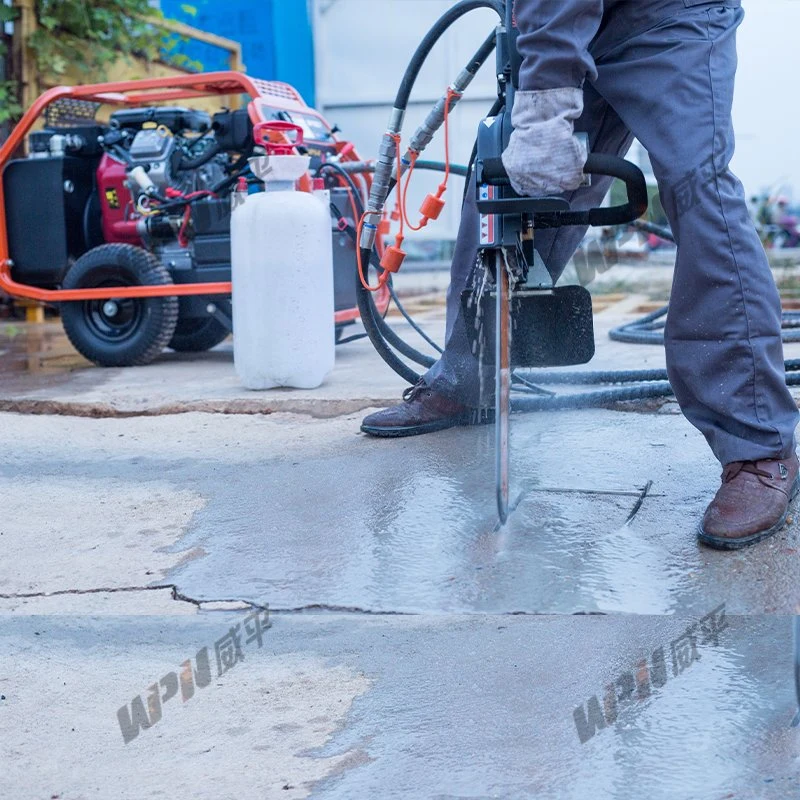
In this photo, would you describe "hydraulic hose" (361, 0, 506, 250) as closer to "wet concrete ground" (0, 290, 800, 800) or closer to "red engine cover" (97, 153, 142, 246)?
"wet concrete ground" (0, 290, 800, 800)

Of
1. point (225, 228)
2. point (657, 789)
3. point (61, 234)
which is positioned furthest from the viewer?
point (61, 234)

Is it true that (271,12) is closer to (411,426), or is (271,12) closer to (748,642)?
(411,426)

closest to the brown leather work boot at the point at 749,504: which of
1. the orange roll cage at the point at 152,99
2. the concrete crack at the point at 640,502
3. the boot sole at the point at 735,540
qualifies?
the boot sole at the point at 735,540

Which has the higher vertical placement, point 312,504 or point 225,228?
point 225,228

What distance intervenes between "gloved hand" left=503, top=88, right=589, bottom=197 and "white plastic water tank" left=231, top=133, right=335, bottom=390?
183 cm

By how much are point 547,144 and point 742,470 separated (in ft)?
2.41

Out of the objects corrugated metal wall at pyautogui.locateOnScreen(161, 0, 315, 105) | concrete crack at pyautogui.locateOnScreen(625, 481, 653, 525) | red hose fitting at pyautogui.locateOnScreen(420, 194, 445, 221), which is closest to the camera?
concrete crack at pyautogui.locateOnScreen(625, 481, 653, 525)

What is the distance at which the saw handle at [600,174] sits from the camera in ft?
6.67

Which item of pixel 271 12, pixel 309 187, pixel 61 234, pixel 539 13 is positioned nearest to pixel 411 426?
pixel 539 13

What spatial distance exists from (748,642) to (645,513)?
1.87 feet

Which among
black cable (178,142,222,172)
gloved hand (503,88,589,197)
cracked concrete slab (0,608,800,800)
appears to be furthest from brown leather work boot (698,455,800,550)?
black cable (178,142,222,172)

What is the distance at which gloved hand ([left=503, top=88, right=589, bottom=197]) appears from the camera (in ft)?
6.47

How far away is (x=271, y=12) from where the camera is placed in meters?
9.67

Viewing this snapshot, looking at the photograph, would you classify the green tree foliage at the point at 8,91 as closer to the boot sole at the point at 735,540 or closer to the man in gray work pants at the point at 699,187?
the man in gray work pants at the point at 699,187
